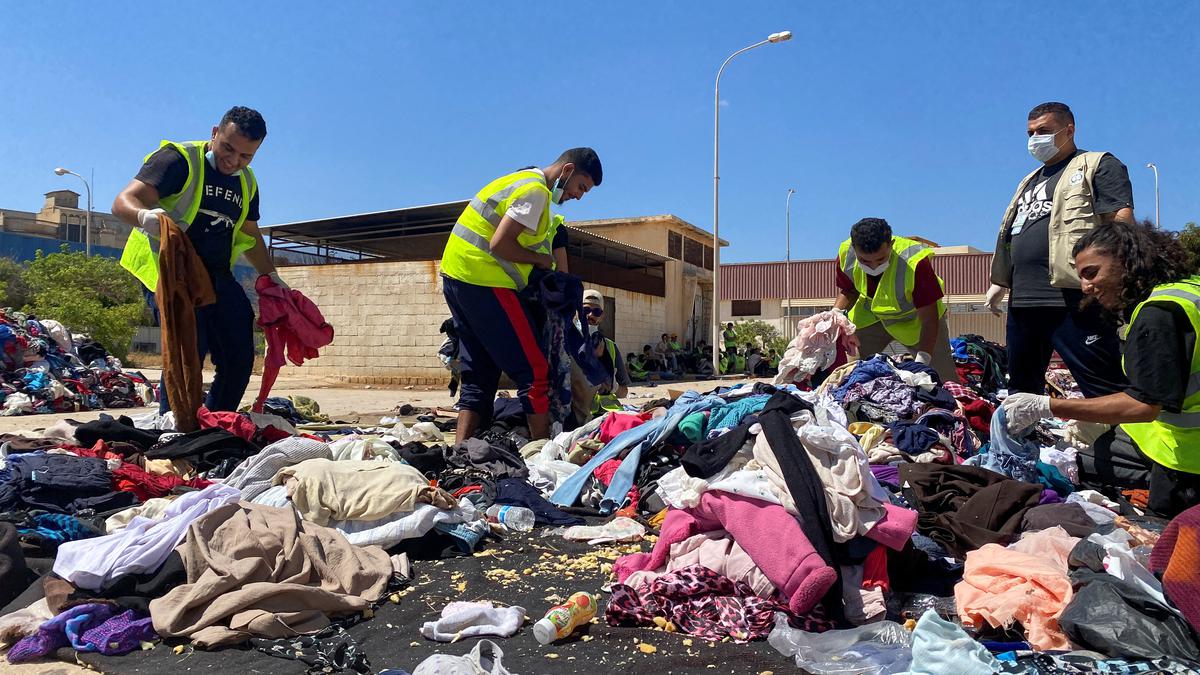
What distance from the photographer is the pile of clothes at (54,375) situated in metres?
7.74

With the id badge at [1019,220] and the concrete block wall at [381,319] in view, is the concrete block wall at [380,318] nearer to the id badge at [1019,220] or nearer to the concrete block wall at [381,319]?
the concrete block wall at [381,319]

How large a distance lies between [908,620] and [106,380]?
9042 mm

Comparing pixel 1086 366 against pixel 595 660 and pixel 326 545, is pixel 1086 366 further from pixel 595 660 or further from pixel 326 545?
pixel 326 545

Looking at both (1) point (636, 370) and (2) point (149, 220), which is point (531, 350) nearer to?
(2) point (149, 220)

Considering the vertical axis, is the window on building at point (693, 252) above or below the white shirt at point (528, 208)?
above

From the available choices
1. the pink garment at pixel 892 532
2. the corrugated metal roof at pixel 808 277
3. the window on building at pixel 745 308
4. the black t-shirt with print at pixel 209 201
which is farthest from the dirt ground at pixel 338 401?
the window on building at pixel 745 308

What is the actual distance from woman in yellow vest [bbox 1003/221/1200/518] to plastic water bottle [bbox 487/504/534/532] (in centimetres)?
200

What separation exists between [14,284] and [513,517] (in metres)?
36.7

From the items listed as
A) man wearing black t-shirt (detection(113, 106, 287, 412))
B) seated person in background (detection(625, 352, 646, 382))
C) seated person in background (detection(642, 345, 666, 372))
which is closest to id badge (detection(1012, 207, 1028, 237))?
man wearing black t-shirt (detection(113, 106, 287, 412))

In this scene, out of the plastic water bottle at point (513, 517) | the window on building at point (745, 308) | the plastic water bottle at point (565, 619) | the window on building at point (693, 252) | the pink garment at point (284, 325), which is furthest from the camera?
the window on building at point (745, 308)

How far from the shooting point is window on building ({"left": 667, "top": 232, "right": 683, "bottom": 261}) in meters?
25.5

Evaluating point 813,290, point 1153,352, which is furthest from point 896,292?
point 813,290

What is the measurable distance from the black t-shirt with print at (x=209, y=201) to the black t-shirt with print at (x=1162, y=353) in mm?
4561

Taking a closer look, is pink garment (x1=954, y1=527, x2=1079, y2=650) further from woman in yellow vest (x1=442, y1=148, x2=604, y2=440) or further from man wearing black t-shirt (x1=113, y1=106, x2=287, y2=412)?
man wearing black t-shirt (x1=113, y1=106, x2=287, y2=412)
